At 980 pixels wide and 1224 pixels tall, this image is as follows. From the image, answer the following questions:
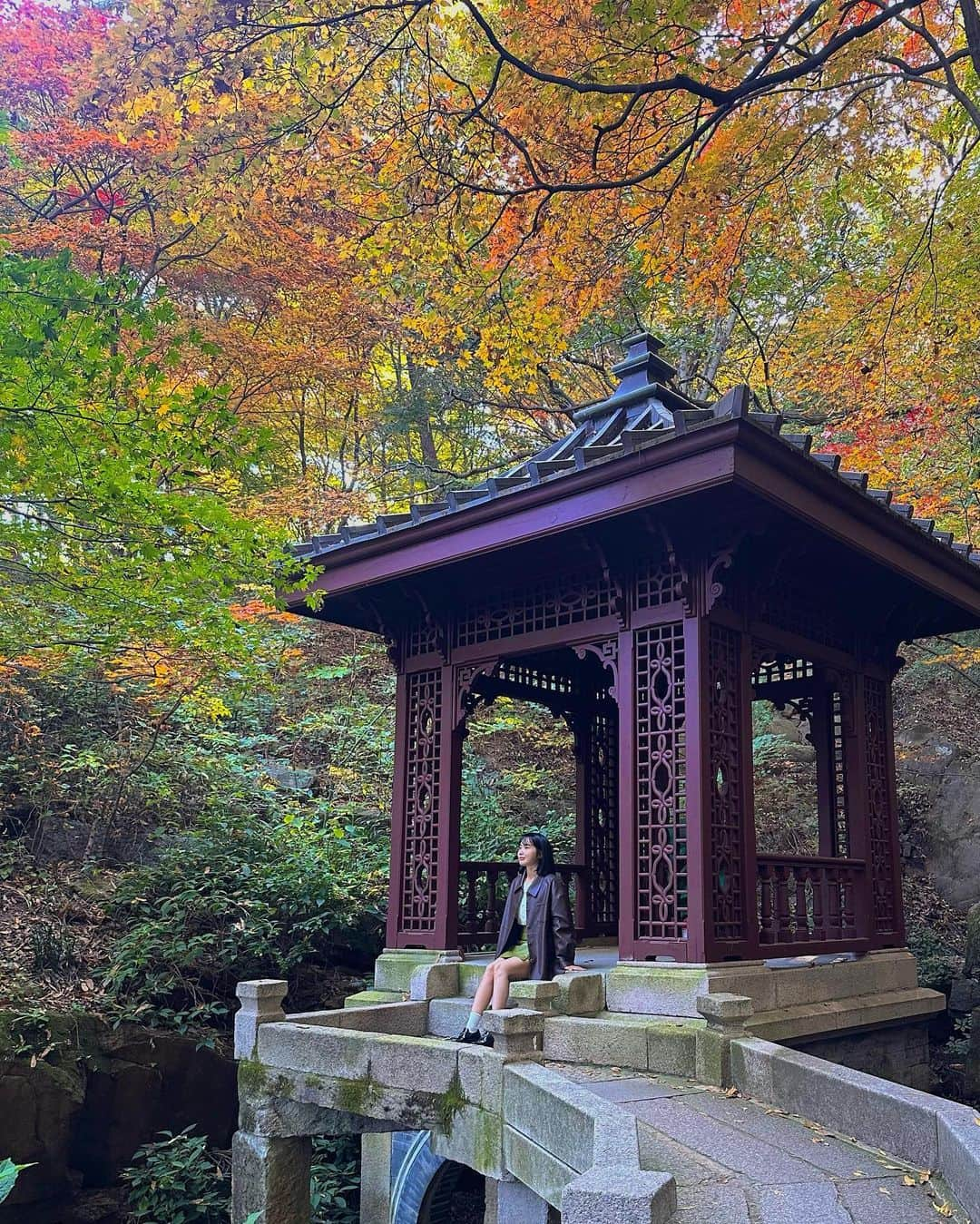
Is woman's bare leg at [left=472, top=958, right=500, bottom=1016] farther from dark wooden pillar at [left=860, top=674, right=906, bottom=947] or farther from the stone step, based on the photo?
dark wooden pillar at [left=860, top=674, right=906, bottom=947]

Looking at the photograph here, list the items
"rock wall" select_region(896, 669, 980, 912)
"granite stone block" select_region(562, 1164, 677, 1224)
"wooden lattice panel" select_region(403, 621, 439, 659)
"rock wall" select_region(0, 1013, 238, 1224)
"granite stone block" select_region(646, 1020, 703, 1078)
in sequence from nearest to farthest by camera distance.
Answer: "granite stone block" select_region(562, 1164, 677, 1224) → "granite stone block" select_region(646, 1020, 703, 1078) → "rock wall" select_region(0, 1013, 238, 1224) → "wooden lattice panel" select_region(403, 621, 439, 659) → "rock wall" select_region(896, 669, 980, 912)

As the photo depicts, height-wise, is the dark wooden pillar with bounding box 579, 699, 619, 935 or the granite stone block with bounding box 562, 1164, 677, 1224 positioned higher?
the dark wooden pillar with bounding box 579, 699, 619, 935

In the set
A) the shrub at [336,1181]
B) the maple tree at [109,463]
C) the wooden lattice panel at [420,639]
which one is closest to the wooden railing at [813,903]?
the wooden lattice panel at [420,639]

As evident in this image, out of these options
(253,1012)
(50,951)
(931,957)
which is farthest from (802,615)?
(50,951)

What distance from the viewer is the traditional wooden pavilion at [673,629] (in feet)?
20.9

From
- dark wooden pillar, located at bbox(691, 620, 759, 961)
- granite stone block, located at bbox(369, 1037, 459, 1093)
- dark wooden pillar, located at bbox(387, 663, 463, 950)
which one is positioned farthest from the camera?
dark wooden pillar, located at bbox(387, 663, 463, 950)

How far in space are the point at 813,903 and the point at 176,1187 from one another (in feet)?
18.0

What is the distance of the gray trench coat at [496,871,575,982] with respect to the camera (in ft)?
23.1

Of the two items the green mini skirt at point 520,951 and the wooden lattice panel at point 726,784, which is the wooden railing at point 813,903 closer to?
the wooden lattice panel at point 726,784

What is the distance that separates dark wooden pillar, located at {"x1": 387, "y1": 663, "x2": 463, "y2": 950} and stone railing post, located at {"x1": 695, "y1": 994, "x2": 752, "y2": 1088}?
2.89m

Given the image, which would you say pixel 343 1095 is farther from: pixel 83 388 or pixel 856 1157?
pixel 83 388

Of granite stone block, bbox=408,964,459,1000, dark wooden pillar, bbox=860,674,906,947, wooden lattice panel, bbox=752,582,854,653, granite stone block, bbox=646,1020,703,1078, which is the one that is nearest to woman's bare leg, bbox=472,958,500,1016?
granite stone block, bbox=408,964,459,1000

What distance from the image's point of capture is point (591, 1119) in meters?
3.63

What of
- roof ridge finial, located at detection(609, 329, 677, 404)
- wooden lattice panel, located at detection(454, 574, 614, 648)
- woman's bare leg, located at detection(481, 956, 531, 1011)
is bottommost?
woman's bare leg, located at detection(481, 956, 531, 1011)
